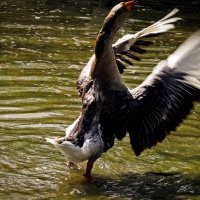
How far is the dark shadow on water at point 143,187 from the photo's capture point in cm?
545

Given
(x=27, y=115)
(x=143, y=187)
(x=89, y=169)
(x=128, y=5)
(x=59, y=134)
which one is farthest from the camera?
(x=27, y=115)

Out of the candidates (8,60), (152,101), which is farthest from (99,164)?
(8,60)

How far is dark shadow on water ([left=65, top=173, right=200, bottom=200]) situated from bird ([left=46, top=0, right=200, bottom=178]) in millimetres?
210

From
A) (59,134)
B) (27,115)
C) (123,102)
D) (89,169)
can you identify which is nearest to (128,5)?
(123,102)

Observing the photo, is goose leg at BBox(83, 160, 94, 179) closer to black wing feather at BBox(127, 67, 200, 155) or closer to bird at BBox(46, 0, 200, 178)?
bird at BBox(46, 0, 200, 178)

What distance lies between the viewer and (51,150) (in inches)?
250

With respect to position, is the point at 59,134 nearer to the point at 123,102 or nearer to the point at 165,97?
the point at 123,102

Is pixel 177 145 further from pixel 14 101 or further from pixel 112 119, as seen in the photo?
pixel 14 101

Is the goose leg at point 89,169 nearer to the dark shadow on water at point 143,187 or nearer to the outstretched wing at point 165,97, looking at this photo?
the dark shadow on water at point 143,187

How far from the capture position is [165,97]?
557 centimetres

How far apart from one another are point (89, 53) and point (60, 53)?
1.63 ft

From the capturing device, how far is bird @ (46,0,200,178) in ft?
18.0

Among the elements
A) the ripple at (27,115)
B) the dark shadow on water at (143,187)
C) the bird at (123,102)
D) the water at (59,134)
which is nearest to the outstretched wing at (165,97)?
the bird at (123,102)

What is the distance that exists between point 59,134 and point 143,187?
4.80 ft
